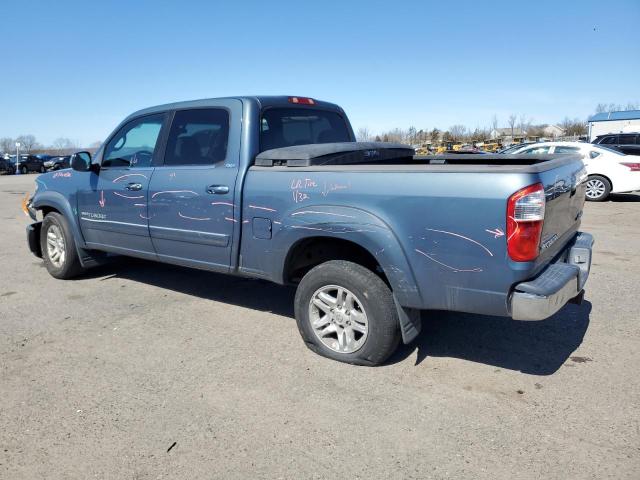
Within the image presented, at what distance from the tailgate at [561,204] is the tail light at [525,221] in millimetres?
127

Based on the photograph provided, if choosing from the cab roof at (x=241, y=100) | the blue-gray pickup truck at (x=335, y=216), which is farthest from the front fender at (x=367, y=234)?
the cab roof at (x=241, y=100)

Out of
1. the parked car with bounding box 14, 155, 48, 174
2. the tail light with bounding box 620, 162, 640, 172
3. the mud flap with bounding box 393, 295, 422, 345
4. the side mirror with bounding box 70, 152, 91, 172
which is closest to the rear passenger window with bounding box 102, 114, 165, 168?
the side mirror with bounding box 70, 152, 91, 172

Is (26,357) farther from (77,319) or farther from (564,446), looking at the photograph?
(564,446)

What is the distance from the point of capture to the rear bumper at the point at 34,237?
6.21 meters

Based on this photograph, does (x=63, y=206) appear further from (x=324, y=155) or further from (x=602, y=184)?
(x=602, y=184)

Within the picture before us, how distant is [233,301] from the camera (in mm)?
5164

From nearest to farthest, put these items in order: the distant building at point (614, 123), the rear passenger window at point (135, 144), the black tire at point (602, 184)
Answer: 1. the rear passenger window at point (135, 144)
2. the black tire at point (602, 184)
3. the distant building at point (614, 123)

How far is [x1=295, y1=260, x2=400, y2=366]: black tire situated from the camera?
343cm

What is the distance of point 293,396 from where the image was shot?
3.26 metres

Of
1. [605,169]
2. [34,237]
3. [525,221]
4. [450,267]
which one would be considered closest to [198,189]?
[450,267]

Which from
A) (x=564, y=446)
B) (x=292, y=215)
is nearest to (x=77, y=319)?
(x=292, y=215)

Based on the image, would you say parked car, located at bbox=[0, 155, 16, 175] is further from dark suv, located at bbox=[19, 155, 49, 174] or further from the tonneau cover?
the tonneau cover

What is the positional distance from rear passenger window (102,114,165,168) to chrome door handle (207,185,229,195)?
1.03 m

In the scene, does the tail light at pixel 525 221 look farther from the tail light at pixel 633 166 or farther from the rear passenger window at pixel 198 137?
the tail light at pixel 633 166
